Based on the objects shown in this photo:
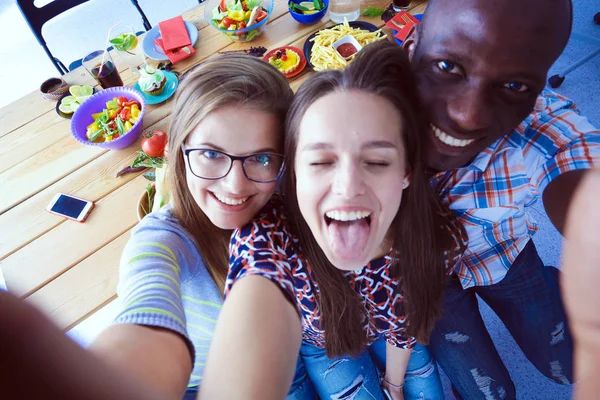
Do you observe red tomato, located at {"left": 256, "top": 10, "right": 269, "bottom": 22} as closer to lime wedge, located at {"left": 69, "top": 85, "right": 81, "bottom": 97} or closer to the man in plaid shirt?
lime wedge, located at {"left": 69, "top": 85, "right": 81, "bottom": 97}

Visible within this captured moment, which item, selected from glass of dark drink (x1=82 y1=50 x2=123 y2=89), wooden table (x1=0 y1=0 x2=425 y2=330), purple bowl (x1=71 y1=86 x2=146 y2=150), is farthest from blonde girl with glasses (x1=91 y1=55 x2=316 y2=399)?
glass of dark drink (x1=82 y1=50 x2=123 y2=89)

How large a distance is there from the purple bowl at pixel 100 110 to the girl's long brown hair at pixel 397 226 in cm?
83

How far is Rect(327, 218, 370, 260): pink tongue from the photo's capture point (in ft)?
2.75

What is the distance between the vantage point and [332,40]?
1.64 m

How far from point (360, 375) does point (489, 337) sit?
456mm

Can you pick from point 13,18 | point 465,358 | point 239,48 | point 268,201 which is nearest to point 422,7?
point 239,48

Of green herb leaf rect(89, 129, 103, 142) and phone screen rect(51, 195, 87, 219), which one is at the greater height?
green herb leaf rect(89, 129, 103, 142)

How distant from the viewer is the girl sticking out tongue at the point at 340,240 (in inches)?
28.5

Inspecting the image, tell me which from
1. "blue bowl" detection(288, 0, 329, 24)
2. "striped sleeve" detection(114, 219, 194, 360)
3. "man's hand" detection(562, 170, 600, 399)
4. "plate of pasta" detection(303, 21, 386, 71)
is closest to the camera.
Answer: "man's hand" detection(562, 170, 600, 399)

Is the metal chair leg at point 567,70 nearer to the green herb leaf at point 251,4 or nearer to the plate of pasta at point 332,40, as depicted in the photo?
the plate of pasta at point 332,40

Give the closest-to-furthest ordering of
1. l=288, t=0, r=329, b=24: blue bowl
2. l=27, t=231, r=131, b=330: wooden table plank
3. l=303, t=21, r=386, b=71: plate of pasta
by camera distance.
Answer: l=27, t=231, r=131, b=330: wooden table plank, l=303, t=21, r=386, b=71: plate of pasta, l=288, t=0, r=329, b=24: blue bowl

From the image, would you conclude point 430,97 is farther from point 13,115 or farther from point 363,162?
point 13,115

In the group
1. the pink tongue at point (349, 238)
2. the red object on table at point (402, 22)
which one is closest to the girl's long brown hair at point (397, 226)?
the pink tongue at point (349, 238)

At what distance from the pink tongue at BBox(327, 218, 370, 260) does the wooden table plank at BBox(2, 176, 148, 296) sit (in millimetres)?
805
